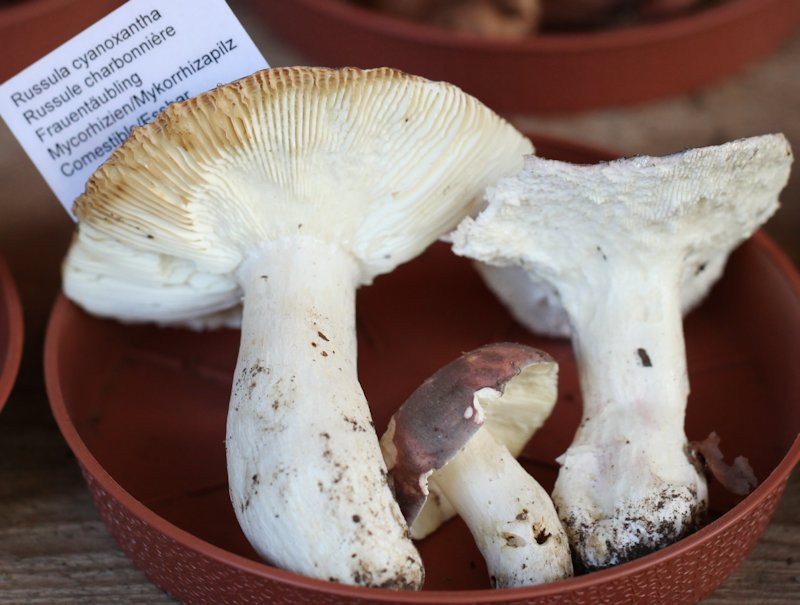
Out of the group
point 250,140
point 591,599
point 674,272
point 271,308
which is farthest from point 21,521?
point 674,272

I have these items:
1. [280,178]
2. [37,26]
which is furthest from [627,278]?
[37,26]

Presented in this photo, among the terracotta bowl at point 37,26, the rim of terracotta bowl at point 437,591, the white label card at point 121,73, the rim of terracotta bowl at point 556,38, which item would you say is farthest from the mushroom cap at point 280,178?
the terracotta bowl at point 37,26

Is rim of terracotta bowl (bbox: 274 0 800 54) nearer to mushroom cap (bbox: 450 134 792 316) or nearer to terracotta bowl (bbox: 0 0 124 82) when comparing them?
terracotta bowl (bbox: 0 0 124 82)

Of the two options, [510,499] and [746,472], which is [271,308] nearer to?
[510,499]

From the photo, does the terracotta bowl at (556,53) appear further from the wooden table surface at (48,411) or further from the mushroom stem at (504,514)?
the mushroom stem at (504,514)

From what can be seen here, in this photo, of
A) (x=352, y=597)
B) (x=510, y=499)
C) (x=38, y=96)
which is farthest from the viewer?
(x=38, y=96)

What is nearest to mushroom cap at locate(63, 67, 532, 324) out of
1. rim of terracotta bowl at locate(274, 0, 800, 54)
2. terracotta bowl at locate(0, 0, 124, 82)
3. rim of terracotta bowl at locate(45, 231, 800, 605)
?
rim of terracotta bowl at locate(45, 231, 800, 605)
